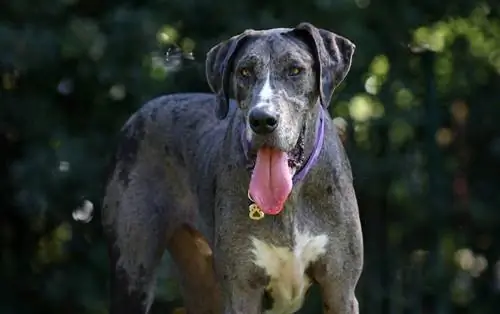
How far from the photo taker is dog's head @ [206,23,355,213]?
15.7 feet

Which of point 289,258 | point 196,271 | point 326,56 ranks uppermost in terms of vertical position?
point 326,56

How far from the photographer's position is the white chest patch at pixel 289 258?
16.8 ft

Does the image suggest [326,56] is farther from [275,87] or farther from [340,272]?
[340,272]

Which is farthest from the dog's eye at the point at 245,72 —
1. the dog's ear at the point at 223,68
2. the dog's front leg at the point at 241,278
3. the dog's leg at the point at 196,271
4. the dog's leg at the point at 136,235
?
the dog's leg at the point at 196,271

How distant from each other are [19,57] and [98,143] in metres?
0.64

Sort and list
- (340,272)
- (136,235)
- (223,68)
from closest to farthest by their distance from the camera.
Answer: (223,68) → (340,272) → (136,235)

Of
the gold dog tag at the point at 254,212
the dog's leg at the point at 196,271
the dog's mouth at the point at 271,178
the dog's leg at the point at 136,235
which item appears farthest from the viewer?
the dog's leg at the point at 196,271

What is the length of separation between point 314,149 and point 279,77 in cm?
37

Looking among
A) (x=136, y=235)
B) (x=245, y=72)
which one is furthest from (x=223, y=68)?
(x=136, y=235)

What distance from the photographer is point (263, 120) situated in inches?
185

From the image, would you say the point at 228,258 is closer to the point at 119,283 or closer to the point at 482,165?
the point at 119,283

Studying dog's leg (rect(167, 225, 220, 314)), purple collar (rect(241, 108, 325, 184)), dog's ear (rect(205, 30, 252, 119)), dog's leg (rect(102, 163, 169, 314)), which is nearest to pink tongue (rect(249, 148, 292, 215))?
purple collar (rect(241, 108, 325, 184))

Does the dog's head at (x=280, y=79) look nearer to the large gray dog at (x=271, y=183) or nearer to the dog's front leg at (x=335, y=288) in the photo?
the large gray dog at (x=271, y=183)

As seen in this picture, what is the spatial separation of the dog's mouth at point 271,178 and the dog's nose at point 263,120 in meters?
0.13
